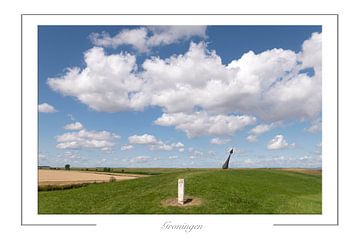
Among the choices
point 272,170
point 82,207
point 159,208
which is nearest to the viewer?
point 159,208

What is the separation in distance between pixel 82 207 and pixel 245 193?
9710 millimetres

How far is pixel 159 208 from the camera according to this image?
19.5 m

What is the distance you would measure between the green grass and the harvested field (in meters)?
0.84

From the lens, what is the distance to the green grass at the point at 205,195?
19688 mm

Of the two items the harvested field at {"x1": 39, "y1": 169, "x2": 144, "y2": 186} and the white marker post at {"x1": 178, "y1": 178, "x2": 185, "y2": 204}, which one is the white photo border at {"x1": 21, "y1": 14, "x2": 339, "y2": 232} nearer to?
the white marker post at {"x1": 178, "y1": 178, "x2": 185, "y2": 204}

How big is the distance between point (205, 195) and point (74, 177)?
40.0 feet

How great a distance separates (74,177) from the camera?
28.9 m

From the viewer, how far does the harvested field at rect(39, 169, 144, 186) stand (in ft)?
79.8

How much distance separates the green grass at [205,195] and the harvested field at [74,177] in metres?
0.84
